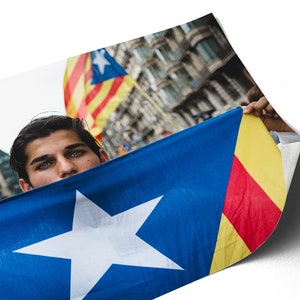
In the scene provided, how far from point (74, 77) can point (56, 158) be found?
62cm

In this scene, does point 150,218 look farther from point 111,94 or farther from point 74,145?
point 111,94

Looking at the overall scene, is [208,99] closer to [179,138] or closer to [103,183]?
[179,138]

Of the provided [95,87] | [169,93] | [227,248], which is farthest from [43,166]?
[227,248]

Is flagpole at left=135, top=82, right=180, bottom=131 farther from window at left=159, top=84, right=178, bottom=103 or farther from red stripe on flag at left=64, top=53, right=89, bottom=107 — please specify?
red stripe on flag at left=64, top=53, right=89, bottom=107

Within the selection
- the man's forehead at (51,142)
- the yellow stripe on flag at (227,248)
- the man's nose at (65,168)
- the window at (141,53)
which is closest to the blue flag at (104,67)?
the window at (141,53)

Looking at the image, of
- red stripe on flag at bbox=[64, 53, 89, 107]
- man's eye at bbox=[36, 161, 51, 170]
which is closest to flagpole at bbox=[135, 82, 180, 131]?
red stripe on flag at bbox=[64, 53, 89, 107]

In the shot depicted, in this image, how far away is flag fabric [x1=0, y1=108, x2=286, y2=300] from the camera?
9.62 feet

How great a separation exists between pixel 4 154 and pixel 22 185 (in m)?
0.18

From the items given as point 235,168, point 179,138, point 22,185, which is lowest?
point 235,168

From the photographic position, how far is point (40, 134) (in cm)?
307

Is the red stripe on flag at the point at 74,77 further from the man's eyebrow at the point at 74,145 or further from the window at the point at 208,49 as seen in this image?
the window at the point at 208,49

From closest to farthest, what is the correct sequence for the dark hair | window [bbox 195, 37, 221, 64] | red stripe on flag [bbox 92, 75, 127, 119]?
the dark hair → red stripe on flag [bbox 92, 75, 127, 119] → window [bbox 195, 37, 221, 64]

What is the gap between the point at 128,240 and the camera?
3043 mm

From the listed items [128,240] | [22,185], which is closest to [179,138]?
[128,240]
